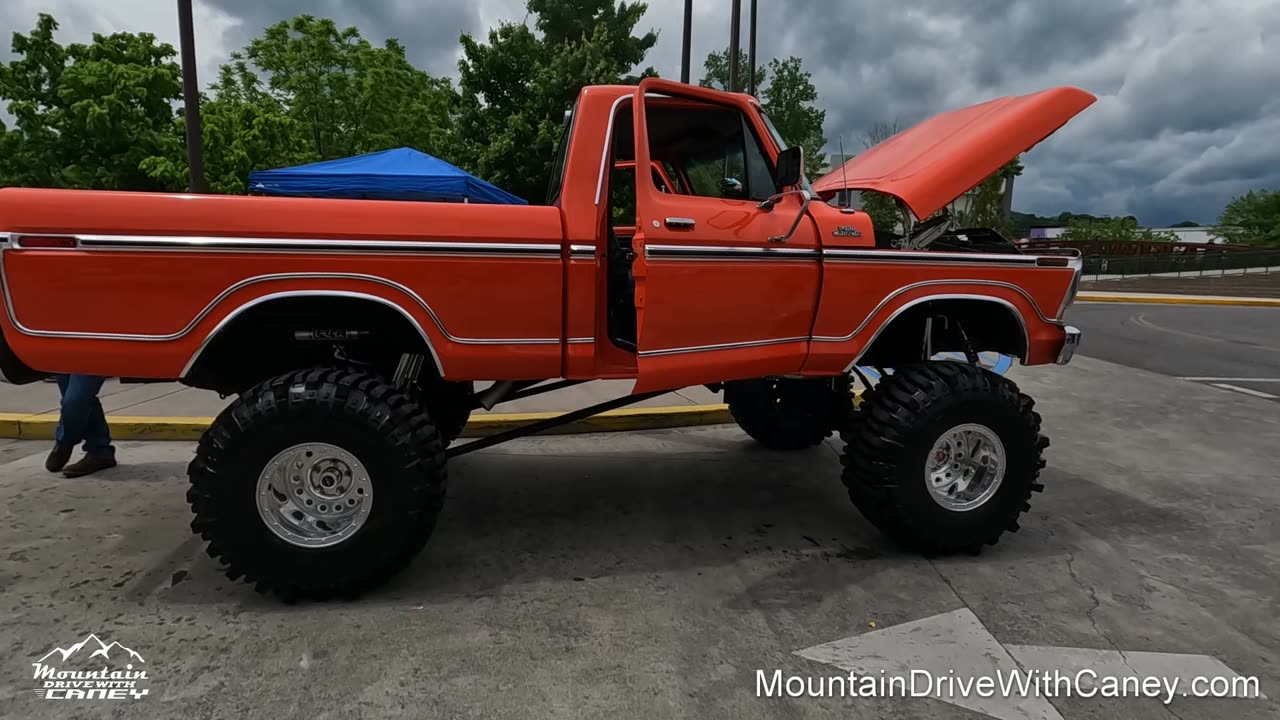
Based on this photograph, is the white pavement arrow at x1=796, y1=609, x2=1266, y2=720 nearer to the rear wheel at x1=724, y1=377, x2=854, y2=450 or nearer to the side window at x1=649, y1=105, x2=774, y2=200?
the rear wheel at x1=724, y1=377, x2=854, y2=450

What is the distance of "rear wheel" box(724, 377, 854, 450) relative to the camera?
391 centimetres

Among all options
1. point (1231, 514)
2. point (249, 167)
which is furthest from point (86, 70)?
point (1231, 514)

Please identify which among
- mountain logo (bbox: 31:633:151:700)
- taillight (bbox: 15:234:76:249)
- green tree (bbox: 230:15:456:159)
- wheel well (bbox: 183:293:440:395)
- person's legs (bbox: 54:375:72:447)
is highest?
green tree (bbox: 230:15:456:159)

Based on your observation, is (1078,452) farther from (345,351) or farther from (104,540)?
(104,540)

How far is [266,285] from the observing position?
2592mm

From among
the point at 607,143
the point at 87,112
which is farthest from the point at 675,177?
the point at 87,112

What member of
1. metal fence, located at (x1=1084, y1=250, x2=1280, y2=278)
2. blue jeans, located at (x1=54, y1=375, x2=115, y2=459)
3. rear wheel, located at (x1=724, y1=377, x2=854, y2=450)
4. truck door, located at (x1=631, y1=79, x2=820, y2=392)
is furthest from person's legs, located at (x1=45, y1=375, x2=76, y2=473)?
metal fence, located at (x1=1084, y1=250, x2=1280, y2=278)

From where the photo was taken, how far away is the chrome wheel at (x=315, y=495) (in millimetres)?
2740

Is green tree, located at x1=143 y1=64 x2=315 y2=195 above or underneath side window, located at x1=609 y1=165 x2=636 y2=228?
above

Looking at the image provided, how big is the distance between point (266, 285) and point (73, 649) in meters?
1.47

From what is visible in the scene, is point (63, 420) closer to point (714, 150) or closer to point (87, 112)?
point (714, 150)

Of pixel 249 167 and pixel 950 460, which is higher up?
pixel 249 167

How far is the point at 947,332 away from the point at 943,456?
77cm

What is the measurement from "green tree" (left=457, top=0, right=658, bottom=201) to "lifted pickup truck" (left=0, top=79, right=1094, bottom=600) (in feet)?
42.8
